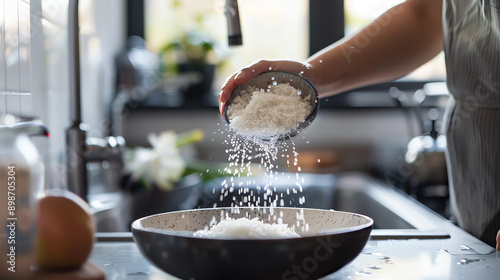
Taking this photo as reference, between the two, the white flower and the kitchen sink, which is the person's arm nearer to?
the kitchen sink

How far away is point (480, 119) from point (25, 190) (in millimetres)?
790

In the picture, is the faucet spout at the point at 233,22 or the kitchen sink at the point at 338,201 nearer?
the faucet spout at the point at 233,22

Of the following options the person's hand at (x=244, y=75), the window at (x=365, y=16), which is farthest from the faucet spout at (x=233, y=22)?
the window at (x=365, y=16)

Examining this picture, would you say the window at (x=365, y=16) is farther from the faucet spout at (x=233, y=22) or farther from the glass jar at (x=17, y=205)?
the glass jar at (x=17, y=205)

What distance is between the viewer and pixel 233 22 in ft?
3.19

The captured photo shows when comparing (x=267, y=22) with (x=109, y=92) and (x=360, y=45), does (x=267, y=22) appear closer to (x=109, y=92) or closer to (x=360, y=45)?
(x=109, y=92)

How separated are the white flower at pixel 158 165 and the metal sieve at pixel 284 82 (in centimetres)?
80

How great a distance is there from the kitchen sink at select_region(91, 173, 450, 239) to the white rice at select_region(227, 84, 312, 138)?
11 centimetres

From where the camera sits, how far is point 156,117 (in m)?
→ 2.62

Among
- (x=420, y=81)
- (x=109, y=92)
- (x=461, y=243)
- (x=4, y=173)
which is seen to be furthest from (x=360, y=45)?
(x=420, y=81)

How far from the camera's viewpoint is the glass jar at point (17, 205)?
1.79 feet

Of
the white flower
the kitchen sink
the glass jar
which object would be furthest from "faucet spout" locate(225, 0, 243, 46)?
the white flower

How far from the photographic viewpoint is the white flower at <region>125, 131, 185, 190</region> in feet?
5.58

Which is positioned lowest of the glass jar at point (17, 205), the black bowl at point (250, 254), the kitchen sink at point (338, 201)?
the kitchen sink at point (338, 201)
